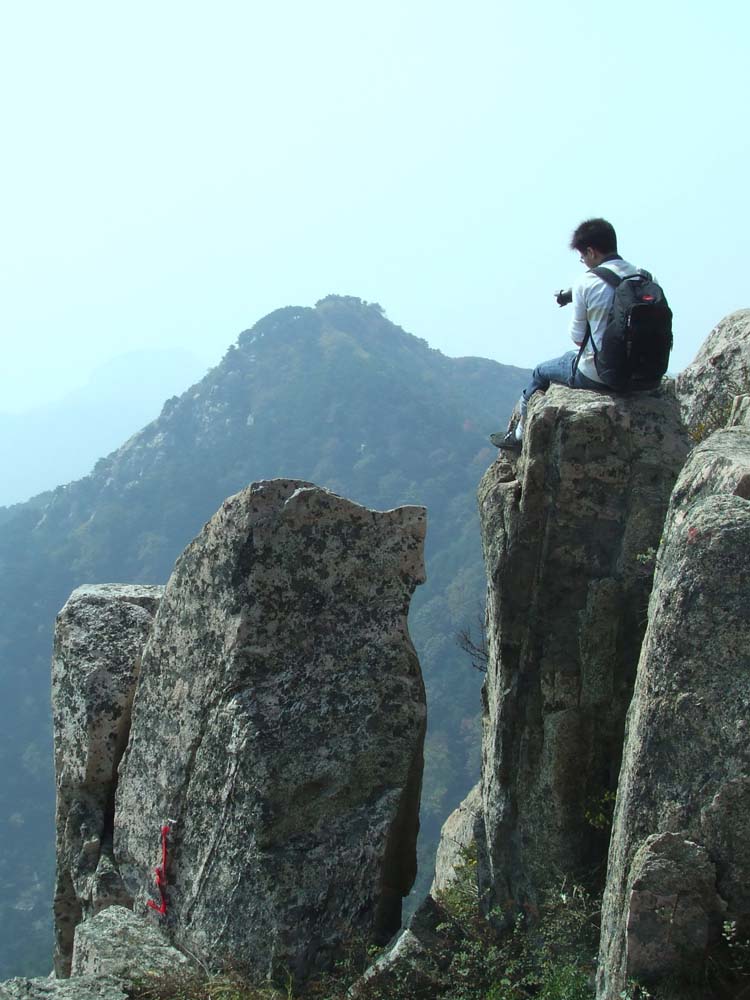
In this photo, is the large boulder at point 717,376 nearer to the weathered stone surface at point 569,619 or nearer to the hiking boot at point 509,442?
the hiking boot at point 509,442

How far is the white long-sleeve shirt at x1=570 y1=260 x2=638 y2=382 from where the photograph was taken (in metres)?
8.85

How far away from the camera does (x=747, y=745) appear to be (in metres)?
5.96

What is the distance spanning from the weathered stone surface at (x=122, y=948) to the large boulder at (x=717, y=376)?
22.3 feet

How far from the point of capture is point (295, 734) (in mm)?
9086

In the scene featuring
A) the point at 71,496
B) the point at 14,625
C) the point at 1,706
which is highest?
the point at 71,496

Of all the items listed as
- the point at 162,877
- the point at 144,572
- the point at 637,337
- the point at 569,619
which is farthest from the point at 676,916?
the point at 144,572

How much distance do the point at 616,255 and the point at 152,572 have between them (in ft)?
557

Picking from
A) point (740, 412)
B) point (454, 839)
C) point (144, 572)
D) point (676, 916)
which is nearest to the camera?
point (676, 916)

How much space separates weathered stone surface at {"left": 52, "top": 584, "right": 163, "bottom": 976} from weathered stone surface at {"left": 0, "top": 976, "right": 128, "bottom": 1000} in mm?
2498

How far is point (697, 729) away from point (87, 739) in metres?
7.17

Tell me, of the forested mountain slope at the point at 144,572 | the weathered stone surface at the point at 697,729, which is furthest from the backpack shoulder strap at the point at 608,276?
the forested mountain slope at the point at 144,572

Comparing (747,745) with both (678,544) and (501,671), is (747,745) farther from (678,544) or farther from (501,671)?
(501,671)

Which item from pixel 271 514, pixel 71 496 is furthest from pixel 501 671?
pixel 71 496

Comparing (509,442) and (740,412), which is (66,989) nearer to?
(509,442)
